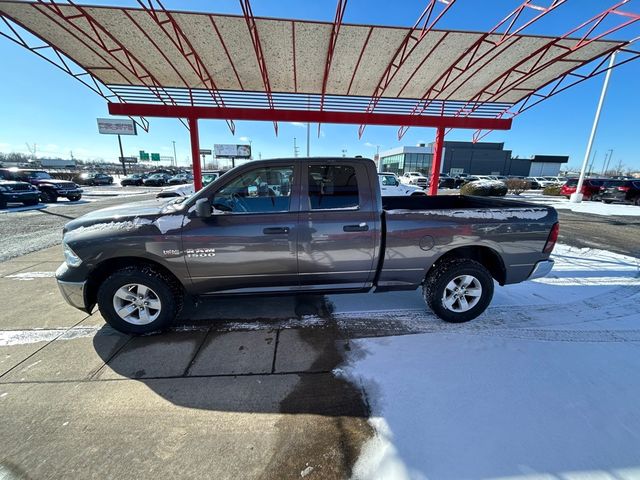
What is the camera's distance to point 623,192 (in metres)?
16.7

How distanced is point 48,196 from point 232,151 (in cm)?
3766

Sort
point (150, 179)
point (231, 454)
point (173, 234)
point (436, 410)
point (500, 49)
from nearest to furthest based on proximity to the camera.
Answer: point (231, 454) < point (436, 410) < point (173, 234) < point (500, 49) < point (150, 179)

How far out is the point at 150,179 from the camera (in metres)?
37.5

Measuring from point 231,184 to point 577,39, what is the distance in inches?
297

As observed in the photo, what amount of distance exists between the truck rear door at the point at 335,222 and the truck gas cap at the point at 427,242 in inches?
22.4

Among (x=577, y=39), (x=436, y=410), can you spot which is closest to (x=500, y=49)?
(x=577, y=39)

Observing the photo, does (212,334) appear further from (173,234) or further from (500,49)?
(500,49)

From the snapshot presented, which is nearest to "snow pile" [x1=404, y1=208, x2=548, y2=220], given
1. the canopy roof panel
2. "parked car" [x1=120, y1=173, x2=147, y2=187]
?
the canopy roof panel

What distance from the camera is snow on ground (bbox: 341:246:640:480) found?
1764mm

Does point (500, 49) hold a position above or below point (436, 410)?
above

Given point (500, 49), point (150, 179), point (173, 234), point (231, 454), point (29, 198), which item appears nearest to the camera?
point (231, 454)

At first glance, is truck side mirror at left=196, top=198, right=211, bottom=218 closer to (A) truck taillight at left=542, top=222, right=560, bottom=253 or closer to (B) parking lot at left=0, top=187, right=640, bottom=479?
(B) parking lot at left=0, top=187, right=640, bottom=479

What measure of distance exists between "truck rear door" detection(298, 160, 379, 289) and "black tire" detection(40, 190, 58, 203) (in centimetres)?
2049

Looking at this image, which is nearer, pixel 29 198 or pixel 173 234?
pixel 173 234
